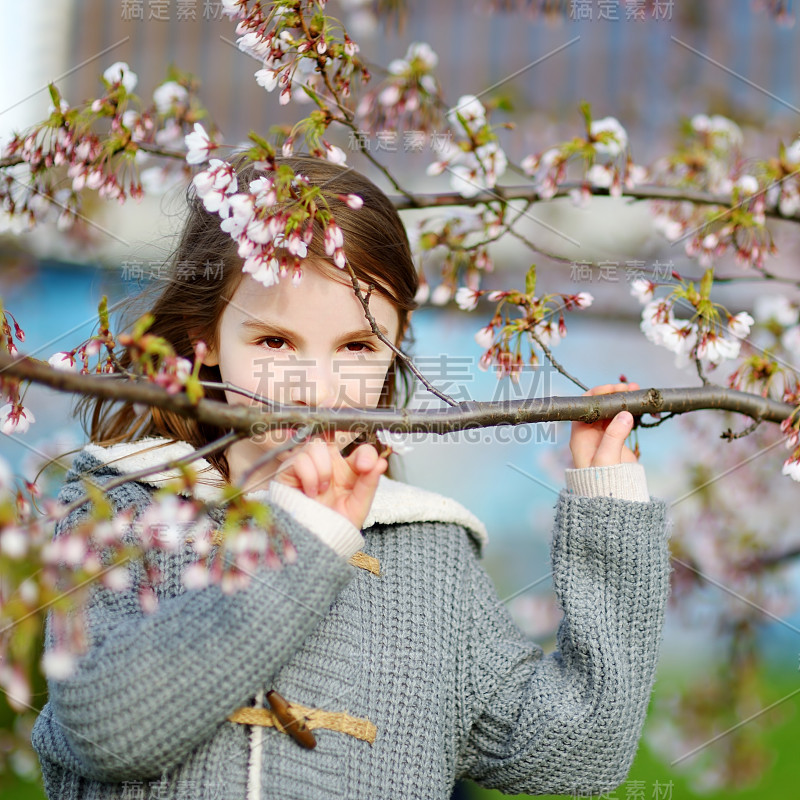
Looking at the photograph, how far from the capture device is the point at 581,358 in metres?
3.21

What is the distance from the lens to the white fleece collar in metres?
1.19

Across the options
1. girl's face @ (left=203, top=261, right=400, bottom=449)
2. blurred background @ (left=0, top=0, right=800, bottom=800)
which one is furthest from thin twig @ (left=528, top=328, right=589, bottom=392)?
blurred background @ (left=0, top=0, right=800, bottom=800)

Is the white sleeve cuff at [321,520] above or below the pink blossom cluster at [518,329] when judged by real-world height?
below

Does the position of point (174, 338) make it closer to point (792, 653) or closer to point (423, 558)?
point (423, 558)

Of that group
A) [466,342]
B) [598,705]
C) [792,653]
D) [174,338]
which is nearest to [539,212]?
[466,342]

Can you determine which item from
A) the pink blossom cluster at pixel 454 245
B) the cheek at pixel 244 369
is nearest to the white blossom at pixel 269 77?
the cheek at pixel 244 369

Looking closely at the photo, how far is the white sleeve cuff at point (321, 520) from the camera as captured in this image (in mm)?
958

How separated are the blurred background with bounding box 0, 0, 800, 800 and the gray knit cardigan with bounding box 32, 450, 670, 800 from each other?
1.41 metres

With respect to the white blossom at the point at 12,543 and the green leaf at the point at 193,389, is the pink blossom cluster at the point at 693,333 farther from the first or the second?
the white blossom at the point at 12,543

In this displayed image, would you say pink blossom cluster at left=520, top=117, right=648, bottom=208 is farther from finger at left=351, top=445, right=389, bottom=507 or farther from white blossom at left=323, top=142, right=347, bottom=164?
finger at left=351, top=445, right=389, bottom=507

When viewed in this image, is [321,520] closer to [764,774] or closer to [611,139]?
[611,139]

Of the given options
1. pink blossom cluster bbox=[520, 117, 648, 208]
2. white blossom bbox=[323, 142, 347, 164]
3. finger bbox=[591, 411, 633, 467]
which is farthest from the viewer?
pink blossom cluster bbox=[520, 117, 648, 208]

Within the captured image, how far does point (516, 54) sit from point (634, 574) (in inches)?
95.7

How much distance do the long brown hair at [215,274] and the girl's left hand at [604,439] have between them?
0.32 meters
